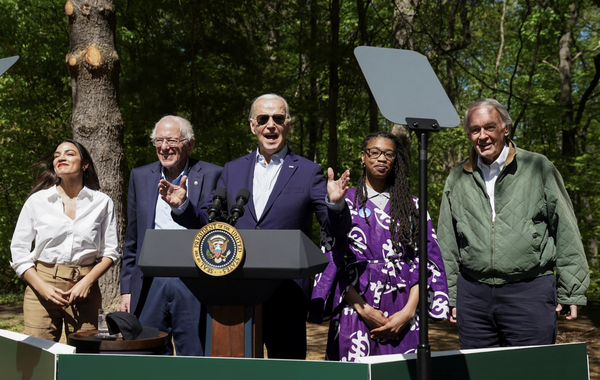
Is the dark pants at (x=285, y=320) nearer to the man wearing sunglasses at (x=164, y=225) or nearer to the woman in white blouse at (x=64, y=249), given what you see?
the man wearing sunglasses at (x=164, y=225)

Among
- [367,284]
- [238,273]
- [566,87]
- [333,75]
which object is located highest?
[566,87]

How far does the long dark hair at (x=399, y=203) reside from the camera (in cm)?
296

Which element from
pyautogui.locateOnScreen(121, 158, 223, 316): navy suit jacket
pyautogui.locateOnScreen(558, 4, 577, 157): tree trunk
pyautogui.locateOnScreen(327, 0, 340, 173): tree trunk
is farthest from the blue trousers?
pyautogui.locateOnScreen(558, 4, 577, 157): tree trunk

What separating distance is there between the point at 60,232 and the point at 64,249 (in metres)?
0.11

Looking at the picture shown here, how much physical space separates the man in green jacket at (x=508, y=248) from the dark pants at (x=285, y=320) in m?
0.91

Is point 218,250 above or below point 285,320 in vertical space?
above

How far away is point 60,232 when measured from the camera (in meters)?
3.43

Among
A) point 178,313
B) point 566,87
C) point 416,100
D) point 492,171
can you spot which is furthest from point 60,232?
point 566,87

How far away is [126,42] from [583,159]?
10139 mm

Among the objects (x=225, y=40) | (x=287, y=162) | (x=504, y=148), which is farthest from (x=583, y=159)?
(x=287, y=162)

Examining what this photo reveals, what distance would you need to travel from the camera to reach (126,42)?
13289mm

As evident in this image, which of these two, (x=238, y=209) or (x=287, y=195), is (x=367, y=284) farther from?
(x=238, y=209)

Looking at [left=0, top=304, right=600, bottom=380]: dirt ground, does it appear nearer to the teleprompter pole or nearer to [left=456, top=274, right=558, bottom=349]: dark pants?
[left=456, top=274, right=558, bottom=349]: dark pants

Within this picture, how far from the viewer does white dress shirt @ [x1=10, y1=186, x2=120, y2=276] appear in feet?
11.3
